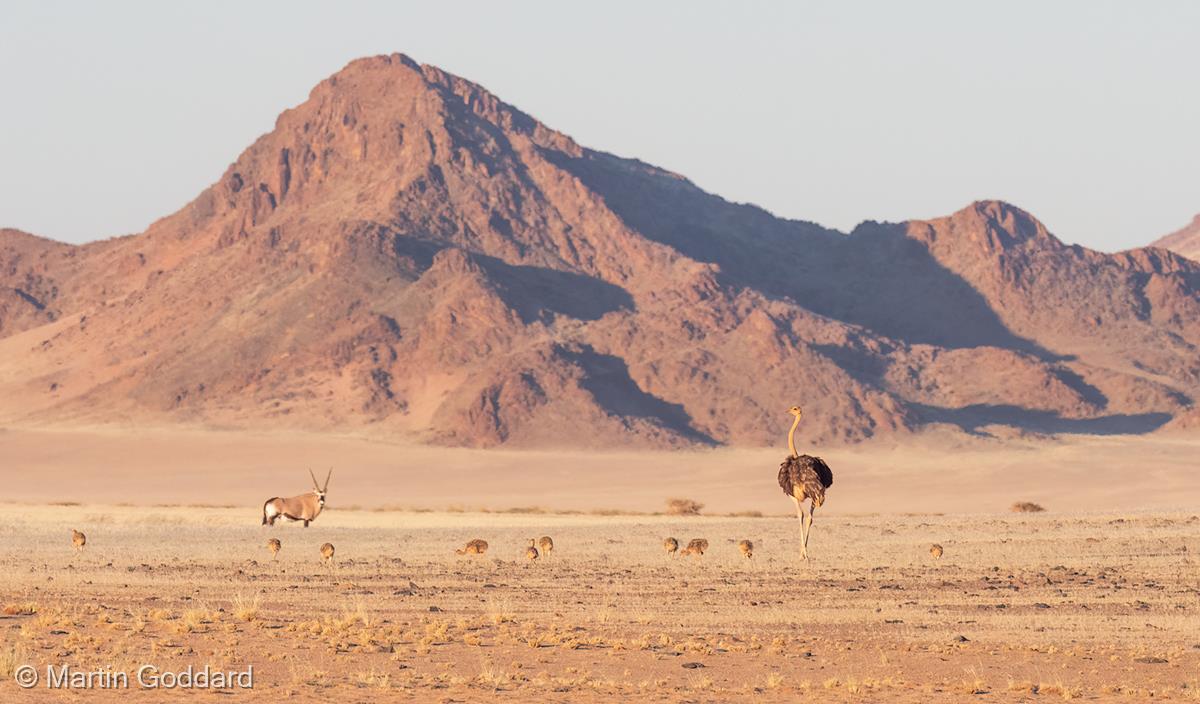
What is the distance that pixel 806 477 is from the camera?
3020 cm

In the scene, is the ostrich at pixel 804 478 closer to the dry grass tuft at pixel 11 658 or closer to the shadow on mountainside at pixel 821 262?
the dry grass tuft at pixel 11 658

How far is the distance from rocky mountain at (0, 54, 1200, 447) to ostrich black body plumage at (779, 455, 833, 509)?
3188 inches

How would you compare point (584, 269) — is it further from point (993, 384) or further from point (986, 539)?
point (986, 539)

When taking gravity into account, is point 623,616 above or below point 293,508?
below

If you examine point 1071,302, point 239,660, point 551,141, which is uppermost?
point 551,141

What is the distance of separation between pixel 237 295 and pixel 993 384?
5566 cm

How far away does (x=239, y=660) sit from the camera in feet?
58.8

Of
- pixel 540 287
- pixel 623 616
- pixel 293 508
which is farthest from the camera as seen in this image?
pixel 540 287

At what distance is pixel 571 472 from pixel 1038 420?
39.7m

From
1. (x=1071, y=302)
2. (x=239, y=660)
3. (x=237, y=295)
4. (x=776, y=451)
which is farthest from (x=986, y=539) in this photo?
(x=1071, y=302)

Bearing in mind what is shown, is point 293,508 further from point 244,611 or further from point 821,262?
point 821,262

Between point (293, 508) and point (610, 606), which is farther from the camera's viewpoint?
point (293, 508)

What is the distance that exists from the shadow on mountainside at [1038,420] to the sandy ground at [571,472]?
15.5 ft

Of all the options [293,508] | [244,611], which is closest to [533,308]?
[293,508]
